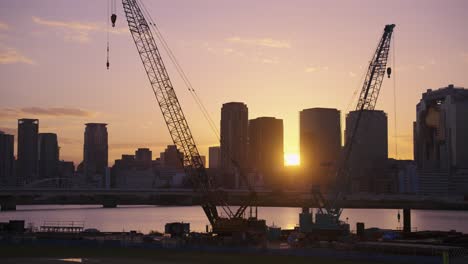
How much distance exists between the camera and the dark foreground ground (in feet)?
203

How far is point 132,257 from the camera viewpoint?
6544 centimetres

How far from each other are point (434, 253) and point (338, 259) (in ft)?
29.3

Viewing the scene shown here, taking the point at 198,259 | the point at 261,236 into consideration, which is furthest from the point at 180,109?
the point at 198,259

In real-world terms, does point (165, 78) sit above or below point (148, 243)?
above

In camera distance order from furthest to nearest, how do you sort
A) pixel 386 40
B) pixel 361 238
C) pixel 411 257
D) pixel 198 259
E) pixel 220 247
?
pixel 386 40 → pixel 361 238 → pixel 220 247 → pixel 198 259 → pixel 411 257

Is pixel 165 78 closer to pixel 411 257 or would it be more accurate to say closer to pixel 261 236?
pixel 261 236

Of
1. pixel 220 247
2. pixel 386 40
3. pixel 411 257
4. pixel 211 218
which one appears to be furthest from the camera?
pixel 386 40

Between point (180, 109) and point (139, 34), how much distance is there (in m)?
14.0

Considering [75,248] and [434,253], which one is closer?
[434,253]

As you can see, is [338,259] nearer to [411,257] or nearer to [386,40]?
[411,257]

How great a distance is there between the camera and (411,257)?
59.1 metres

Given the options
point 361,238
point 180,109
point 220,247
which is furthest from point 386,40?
point 220,247

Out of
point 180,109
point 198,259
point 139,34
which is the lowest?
point 198,259

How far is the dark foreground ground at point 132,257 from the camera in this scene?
61.8m
